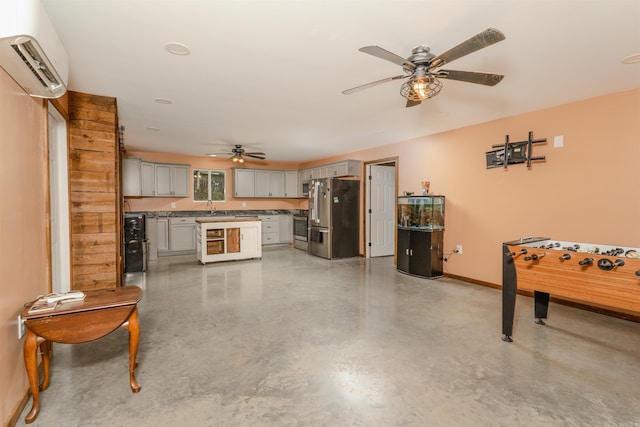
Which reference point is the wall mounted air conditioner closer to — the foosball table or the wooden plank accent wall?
the wooden plank accent wall

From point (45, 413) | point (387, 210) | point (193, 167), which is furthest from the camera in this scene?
point (193, 167)

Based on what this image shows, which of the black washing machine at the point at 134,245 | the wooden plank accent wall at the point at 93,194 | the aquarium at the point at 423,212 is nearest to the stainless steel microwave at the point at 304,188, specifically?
the aquarium at the point at 423,212

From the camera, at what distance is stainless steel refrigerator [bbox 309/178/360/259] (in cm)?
651

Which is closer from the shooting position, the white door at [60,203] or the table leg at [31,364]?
the table leg at [31,364]

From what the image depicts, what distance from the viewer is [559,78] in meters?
2.91

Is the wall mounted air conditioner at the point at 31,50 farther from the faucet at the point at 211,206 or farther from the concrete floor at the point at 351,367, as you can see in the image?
the faucet at the point at 211,206

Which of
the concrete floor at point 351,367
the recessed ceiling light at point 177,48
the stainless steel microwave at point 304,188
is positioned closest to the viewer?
the concrete floor at point 351,367

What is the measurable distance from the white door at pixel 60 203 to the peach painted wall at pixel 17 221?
2.77 feet

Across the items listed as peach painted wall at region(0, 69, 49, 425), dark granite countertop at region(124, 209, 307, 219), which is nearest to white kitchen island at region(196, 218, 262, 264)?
dark granite countertop at region(124, 209, 307, 219)

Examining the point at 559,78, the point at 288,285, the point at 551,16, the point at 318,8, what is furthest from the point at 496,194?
the point at 318,8

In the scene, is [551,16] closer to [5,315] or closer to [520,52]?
[520,52]

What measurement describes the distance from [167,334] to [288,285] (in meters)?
1.96

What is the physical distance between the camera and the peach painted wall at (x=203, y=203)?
7.20m

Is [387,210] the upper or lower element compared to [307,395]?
upper
